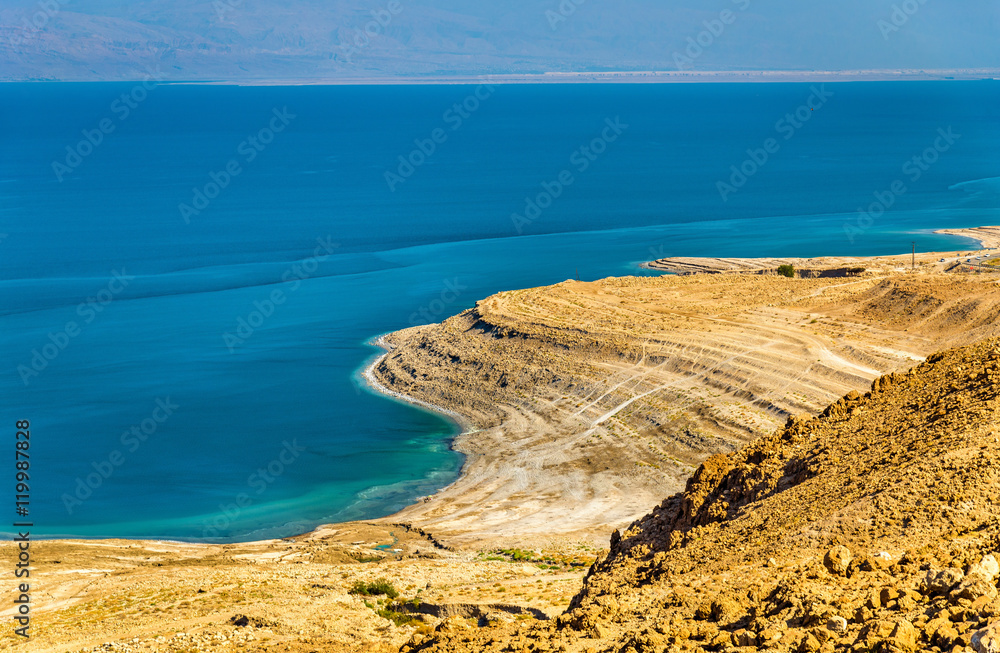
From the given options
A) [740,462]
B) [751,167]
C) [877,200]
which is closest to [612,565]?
[740,462]

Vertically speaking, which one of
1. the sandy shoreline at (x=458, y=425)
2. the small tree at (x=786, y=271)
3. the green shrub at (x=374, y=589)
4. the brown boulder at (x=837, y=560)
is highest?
the small tree at (x=786, y=271)

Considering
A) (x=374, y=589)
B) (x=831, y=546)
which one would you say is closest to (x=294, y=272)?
(x=374, y=589)

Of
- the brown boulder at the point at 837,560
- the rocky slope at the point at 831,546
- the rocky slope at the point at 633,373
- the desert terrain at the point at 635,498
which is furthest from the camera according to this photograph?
the rocky slope at the point at 633,373

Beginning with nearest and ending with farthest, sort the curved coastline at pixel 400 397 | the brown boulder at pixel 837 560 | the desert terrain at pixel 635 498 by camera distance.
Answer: the brown boulder at pixel 837 560
the desert terrain at pixel 635 498
the curved coastline at pixel 400 397

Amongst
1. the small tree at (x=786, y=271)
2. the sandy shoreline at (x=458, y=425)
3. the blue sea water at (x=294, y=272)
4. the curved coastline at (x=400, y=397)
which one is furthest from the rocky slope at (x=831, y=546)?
the small tree at (x=786, y=271)

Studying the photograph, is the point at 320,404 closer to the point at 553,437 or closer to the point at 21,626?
the point at 553,437

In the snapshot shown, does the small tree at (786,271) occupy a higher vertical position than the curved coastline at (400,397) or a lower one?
higher

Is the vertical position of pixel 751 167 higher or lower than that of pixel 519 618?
higher

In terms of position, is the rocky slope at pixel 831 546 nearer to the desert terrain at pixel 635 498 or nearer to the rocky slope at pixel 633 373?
the desert terrain at pixel 635 498
